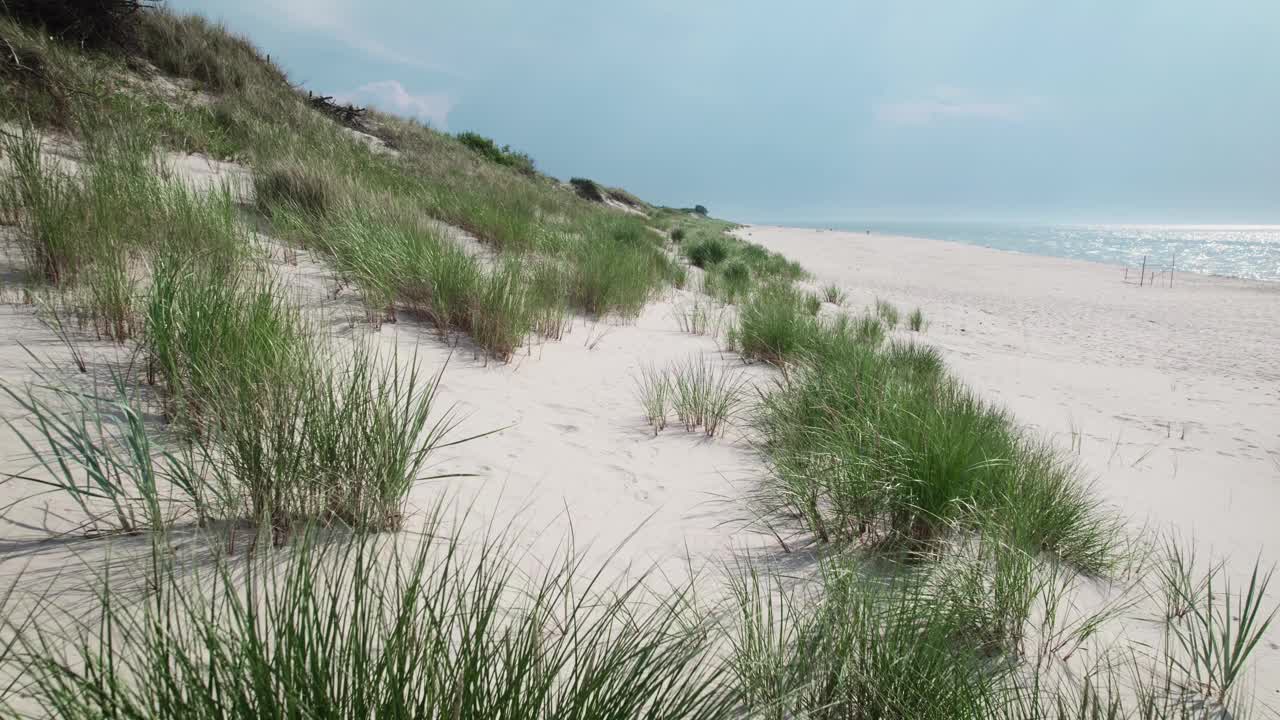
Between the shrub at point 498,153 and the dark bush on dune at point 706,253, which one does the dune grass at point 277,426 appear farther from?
the shrub at point 498,153

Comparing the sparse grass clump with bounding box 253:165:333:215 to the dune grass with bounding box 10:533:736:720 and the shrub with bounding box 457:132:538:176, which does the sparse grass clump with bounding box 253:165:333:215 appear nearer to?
the dune grass with bounding box 10:533:736:720

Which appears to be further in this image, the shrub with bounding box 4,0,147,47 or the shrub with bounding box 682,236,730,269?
the shrub with bounding box 682,236,730,269

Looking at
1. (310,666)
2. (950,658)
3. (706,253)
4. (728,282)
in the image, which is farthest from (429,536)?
(706,253)

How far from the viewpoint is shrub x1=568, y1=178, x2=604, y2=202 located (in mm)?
29953

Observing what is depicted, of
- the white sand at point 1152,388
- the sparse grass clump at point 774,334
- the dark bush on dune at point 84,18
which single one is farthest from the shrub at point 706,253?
the dark bush on dune at point 84,18

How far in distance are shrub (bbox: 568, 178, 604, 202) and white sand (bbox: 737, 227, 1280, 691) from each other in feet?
58.2

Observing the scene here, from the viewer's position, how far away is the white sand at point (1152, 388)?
9.05 feet

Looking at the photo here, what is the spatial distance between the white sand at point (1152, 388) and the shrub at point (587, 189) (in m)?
17.7

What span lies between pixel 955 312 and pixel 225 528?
1232cm

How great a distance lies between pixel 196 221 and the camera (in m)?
3.15

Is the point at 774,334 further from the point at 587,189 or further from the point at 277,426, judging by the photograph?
the point at 587,189

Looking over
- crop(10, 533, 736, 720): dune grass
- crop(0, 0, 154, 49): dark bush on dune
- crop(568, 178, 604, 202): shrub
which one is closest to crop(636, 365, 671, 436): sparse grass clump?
crop(10, 533, 736, 720): dune grass

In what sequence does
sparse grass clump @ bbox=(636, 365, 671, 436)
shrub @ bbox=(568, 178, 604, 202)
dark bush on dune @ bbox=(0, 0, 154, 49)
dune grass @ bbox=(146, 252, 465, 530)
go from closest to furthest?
dune grass @ bbox=(146, 252, 465, 530) < sparse grass clump @ bbox=(636, 365, 671, 436) < dark bush on dune @ bbox=(0, 0, 154, 49) < shrub @ bbox=(568, 178, 604, 202)

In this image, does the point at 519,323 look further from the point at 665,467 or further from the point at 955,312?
the point at 955,312
